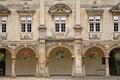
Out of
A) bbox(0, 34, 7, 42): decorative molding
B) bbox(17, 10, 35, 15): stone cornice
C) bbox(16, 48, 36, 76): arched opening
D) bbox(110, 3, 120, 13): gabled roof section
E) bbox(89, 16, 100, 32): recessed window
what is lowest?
bbox(16, 48, 36, 76): arched opening

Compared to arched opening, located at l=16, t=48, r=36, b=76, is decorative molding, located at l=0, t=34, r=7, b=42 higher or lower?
higher

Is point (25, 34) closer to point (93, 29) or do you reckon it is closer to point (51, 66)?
point (51, 66)

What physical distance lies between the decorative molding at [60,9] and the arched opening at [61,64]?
13.0 feet

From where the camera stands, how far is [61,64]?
36.0 m

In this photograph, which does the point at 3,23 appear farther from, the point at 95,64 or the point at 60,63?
the point at 95,64

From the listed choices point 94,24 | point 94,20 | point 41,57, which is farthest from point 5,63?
point 94,20

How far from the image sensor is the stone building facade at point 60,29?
33844 mm

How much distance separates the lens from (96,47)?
113ft

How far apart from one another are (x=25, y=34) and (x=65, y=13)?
4520 millimetres

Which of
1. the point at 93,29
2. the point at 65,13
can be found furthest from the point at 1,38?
the point at 93,29

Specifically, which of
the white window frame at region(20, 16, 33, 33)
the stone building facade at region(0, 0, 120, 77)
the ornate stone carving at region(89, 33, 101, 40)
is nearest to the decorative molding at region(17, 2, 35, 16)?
the stone building facade at region(0, 0, 120, 77)

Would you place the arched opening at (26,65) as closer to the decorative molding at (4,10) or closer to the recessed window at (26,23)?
the recessed window at (26,23)

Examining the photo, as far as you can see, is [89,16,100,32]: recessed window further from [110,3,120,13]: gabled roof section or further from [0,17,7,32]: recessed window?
[0,17,7,32]: recessed window

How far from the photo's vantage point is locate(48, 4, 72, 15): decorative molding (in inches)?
1356
